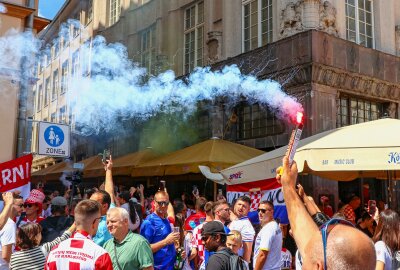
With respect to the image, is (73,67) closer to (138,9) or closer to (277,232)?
(138,9)

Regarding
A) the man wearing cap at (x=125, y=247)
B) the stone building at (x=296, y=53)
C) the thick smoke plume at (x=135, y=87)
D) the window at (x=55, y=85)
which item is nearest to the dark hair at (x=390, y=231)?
the man wearing cap at (x=125, y=247)

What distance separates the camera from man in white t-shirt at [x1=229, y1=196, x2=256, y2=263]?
19.4 ft

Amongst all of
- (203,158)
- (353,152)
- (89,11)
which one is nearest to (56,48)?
(89,11)

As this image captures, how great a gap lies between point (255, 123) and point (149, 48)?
24.1 ft

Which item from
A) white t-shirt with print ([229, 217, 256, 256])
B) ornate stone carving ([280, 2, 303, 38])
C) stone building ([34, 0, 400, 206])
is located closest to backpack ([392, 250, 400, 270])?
white t-shirt with print ([229, 217, 256, 256])

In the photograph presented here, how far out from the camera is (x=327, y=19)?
12.7 meters

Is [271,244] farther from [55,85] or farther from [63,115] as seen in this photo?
[55,85]

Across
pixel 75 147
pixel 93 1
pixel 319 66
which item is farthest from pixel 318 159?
pixel 75 147

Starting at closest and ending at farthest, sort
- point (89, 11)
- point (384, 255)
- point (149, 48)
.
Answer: point (384, 255) → point (149, 48) → point (89, 11)

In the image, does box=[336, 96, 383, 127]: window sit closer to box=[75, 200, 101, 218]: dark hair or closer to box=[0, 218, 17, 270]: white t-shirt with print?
box=[0, 218, 17, 270]: white t-shirt with print

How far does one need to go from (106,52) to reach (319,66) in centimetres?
968

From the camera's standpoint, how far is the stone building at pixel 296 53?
1209cm

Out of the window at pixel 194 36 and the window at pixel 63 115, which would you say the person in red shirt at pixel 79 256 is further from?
the window at pixel 63 115

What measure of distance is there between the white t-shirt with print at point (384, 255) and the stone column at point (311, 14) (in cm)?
943
